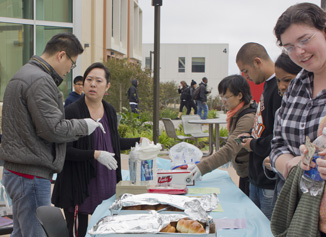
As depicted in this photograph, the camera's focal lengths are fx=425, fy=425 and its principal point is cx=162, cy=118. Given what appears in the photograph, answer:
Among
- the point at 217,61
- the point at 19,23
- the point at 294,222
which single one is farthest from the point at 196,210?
the point at 217,61

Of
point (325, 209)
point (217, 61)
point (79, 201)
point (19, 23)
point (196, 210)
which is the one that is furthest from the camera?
point (217, 61)

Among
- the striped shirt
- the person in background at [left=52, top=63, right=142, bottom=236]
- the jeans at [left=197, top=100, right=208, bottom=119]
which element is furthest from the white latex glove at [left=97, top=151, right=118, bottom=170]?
the jeans at [left=197, top=100, right=208, bottom=119]

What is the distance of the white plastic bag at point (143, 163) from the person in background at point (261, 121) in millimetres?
613

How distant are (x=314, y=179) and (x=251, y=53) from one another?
73.6 inches

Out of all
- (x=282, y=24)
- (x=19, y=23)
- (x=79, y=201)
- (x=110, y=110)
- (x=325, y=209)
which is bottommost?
(x=79, y=201)

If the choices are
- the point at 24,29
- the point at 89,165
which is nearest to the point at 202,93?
the point at 24,29

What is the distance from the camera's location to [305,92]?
1.58 meters

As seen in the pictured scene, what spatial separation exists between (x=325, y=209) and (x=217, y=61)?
4767 centimetres

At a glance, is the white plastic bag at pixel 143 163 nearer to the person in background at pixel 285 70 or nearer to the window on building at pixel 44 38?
the person in background at pixel 285 70

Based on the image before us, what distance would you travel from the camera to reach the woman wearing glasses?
145 centimetres

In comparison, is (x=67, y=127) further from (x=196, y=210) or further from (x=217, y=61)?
(x=217, y=61)

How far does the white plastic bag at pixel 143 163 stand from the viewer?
108 inches

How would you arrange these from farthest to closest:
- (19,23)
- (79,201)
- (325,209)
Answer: (19,23) < (79,201) < (325,209)

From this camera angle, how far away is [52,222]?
6.45 ft
